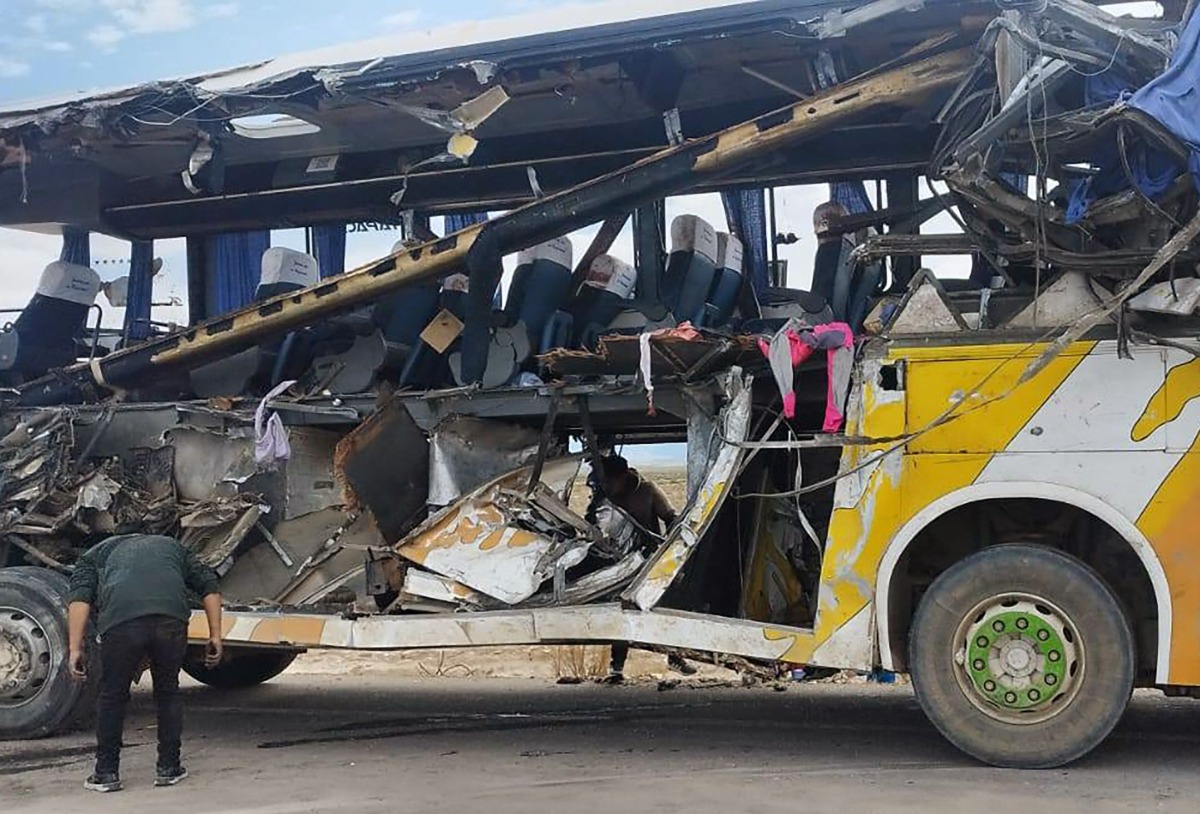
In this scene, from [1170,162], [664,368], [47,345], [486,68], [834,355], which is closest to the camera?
[1170,162]

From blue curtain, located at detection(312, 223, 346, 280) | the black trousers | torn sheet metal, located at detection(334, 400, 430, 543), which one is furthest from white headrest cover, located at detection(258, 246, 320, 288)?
the black trousers

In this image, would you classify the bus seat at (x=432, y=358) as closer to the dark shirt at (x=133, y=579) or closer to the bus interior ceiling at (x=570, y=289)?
the bus interior ceiling at (x=570, y=289)

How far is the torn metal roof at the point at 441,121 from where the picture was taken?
7293 mm

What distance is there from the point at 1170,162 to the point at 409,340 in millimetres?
4802

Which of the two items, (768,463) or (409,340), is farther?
(409,340)

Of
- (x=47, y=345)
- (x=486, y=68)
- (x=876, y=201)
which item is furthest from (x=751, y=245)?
(x=47, y=345)

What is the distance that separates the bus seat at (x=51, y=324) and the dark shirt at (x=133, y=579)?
10.2 feet

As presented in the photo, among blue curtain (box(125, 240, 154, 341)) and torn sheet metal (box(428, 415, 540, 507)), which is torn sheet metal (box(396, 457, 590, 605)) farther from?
blue curtain (box(125, 240, 154, 341))

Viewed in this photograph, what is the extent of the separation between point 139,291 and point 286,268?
1730mm

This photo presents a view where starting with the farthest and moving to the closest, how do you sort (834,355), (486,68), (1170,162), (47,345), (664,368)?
(47,345) < (486,68) < (664,368) < (834,355) < (1170,162)

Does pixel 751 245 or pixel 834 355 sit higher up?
pixel 751 245

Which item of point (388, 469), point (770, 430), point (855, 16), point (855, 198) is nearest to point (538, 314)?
point (388, 469)

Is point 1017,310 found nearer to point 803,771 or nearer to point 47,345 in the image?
point 803,771

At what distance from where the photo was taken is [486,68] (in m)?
7.53
